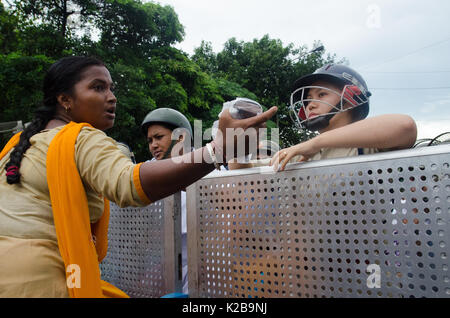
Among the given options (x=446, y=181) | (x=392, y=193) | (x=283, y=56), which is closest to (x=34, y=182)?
(x=392, y=193)

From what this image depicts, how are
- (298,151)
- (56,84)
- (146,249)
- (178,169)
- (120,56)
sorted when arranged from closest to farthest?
1. (178,169)
2. (298,151)
3. (56,84)
4. (146,249)
5. (120,56)

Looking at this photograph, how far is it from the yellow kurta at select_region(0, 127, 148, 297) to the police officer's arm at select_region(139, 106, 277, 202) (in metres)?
0.05

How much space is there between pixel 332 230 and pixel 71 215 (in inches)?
40.5

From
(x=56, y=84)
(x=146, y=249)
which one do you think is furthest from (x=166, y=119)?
(x=56, y=84)

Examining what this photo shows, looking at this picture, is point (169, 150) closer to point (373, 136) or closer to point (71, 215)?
point (71, 215)

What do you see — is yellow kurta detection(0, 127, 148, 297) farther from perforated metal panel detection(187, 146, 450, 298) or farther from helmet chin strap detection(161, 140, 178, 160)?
helmet chin strap detection(161, 140, 178, 160)

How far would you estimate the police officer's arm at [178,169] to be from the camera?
120cm

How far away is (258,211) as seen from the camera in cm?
156

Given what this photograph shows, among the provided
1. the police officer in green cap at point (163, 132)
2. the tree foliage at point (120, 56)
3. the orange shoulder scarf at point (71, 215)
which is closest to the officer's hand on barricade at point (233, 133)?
the orange shoulder scarf at point (71, 215)

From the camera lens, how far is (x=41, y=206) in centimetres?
137

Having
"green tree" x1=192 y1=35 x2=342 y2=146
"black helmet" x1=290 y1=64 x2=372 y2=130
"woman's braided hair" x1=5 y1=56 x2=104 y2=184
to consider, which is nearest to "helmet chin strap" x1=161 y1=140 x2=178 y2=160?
"black helmet" x1=290 y1=64 x2=372 y2=130

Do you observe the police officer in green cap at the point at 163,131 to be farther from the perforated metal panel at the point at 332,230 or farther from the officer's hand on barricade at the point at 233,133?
the officer's hand on barricade at the point at 233,133
